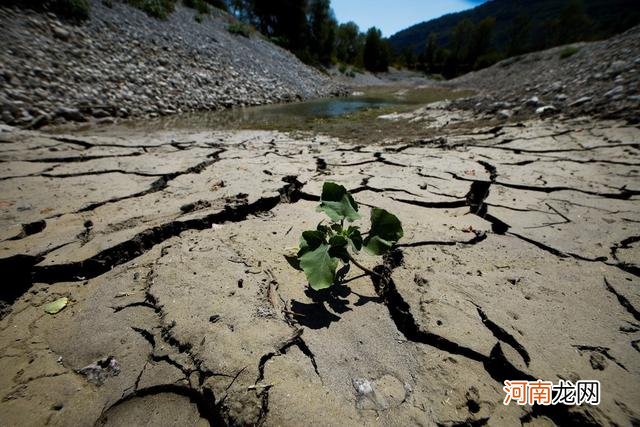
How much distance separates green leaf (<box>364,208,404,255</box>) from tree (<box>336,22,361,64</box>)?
95.0 feet

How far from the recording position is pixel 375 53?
91.1 feet

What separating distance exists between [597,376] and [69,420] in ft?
4.30

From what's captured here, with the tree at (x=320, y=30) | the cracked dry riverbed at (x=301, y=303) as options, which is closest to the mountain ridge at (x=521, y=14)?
the tree at (x=320, y=30)

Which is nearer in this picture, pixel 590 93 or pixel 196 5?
pixel 590 93

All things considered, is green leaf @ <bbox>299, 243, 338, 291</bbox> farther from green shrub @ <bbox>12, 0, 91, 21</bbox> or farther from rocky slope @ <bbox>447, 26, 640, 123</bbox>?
green shrub @ <bbox>12, 0, 91, 21</bbox>

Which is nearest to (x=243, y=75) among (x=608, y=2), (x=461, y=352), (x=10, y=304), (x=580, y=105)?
(x=580, y=105)

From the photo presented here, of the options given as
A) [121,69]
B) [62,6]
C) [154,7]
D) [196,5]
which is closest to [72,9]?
[62,6]

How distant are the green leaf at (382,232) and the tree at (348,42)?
28942 mm

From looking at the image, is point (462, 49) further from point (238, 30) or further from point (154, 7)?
point (154, 7)

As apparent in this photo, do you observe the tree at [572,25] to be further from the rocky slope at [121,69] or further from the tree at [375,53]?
the rocky slope at [121,69]

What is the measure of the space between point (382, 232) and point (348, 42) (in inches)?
1349

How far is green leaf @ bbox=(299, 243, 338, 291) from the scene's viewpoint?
929mm

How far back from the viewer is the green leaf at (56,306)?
0.95 metres

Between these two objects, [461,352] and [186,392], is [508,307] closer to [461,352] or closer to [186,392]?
[461,352]
